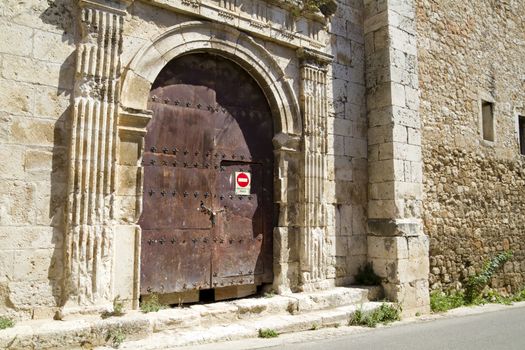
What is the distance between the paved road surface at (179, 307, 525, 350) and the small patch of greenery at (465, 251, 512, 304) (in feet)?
4.95

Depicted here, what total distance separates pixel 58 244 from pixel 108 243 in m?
0.42

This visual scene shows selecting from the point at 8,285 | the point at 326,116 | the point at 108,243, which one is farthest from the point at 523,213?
the point at 8,285

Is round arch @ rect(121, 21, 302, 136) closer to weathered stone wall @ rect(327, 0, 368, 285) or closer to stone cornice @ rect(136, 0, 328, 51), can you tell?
stone cornice @ rect(136, 0, 328, 51)

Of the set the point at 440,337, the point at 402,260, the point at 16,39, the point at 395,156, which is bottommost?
the point at 440,337

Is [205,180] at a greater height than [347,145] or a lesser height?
lesser

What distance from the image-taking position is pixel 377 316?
553cm

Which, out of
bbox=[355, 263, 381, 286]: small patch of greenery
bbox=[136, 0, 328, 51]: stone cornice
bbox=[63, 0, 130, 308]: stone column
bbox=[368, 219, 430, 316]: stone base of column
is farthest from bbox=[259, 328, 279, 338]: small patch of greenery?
bbox=[136, 0, 328, 51]: stone cornice

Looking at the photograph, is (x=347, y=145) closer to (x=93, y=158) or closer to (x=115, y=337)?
(x=93, y=158)

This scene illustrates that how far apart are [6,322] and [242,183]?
9.03 feet

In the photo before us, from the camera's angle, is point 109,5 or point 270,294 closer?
point 109,5

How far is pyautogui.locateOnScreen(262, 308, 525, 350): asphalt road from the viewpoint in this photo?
4.46 meters

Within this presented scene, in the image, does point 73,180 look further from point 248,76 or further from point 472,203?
point 472,203

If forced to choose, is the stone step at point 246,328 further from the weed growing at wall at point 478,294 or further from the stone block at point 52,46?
the stone block at point 52,46

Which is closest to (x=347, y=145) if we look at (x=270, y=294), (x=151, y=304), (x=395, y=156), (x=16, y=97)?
(x=395, y=156)
